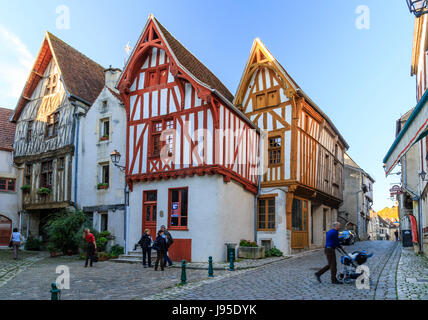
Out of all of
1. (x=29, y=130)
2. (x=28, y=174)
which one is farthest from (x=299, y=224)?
(x=29, y=130)

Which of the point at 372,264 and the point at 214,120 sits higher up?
the point at 214,120

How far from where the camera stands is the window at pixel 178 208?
49.4 ft

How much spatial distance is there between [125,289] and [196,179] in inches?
251

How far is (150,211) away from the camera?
52.8ft

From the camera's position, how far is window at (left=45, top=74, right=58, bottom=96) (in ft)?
72.9

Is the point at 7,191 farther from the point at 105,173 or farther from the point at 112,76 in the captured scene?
the point at 112,76

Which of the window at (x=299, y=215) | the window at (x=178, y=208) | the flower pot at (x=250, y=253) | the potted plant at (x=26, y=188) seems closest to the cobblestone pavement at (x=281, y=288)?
the flower pot at (x=250, y=253)

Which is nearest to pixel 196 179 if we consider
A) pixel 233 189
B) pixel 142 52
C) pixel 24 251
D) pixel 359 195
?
pixel 233 189

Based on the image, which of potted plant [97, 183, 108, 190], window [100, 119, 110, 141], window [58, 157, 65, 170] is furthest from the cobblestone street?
window [58, 157, 65, 170]

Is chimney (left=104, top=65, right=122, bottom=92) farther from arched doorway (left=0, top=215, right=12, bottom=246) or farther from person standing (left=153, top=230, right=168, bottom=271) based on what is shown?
A: person standing (left=153, top=230, right=168, bottom=271)

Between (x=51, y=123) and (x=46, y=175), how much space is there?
2.87m

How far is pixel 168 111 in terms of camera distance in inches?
639
